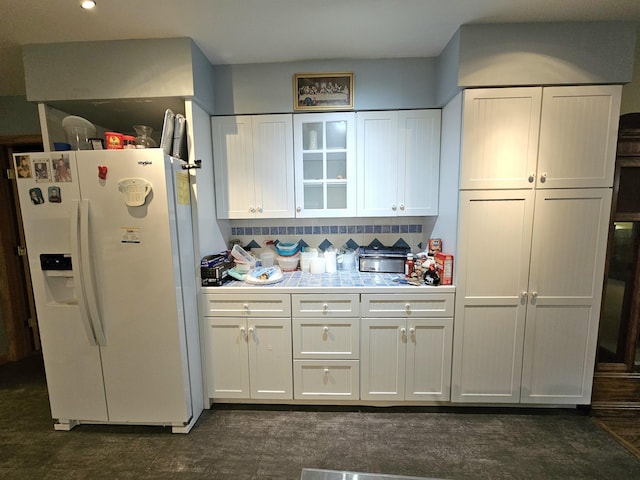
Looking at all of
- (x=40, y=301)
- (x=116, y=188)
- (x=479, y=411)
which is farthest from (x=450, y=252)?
(x=40, y=301)

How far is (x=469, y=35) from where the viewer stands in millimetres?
1711

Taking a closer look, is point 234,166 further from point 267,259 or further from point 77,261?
point 77,261

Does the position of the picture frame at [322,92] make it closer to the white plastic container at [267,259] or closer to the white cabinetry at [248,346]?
the white plastic container at [267,259]

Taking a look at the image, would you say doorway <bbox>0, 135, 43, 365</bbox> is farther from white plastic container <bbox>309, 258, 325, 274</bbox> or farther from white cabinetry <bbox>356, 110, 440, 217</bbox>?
white cabinetry <bbox>356, 110, 440, 217</bbox>

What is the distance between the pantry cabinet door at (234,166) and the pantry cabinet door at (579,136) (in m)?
2.02

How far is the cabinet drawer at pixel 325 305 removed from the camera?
1.96 m

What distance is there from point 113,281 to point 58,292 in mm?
425

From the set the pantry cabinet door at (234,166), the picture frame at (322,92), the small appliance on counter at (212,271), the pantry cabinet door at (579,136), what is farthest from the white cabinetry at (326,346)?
the pantry cabinet door at (579,136)

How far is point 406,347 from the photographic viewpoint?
197cm

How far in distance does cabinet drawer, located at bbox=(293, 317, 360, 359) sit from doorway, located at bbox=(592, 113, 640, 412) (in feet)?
5.84

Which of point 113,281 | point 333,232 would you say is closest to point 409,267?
point 333,232

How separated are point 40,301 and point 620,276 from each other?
155 inches

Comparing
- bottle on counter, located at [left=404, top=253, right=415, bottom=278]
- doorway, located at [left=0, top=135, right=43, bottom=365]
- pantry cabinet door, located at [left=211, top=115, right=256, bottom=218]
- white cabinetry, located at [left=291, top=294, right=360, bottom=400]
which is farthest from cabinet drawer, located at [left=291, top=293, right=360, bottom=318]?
doorway, located at [left=0, top=135, right=43, bottom=365]

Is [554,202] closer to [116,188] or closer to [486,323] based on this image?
[486,323]
